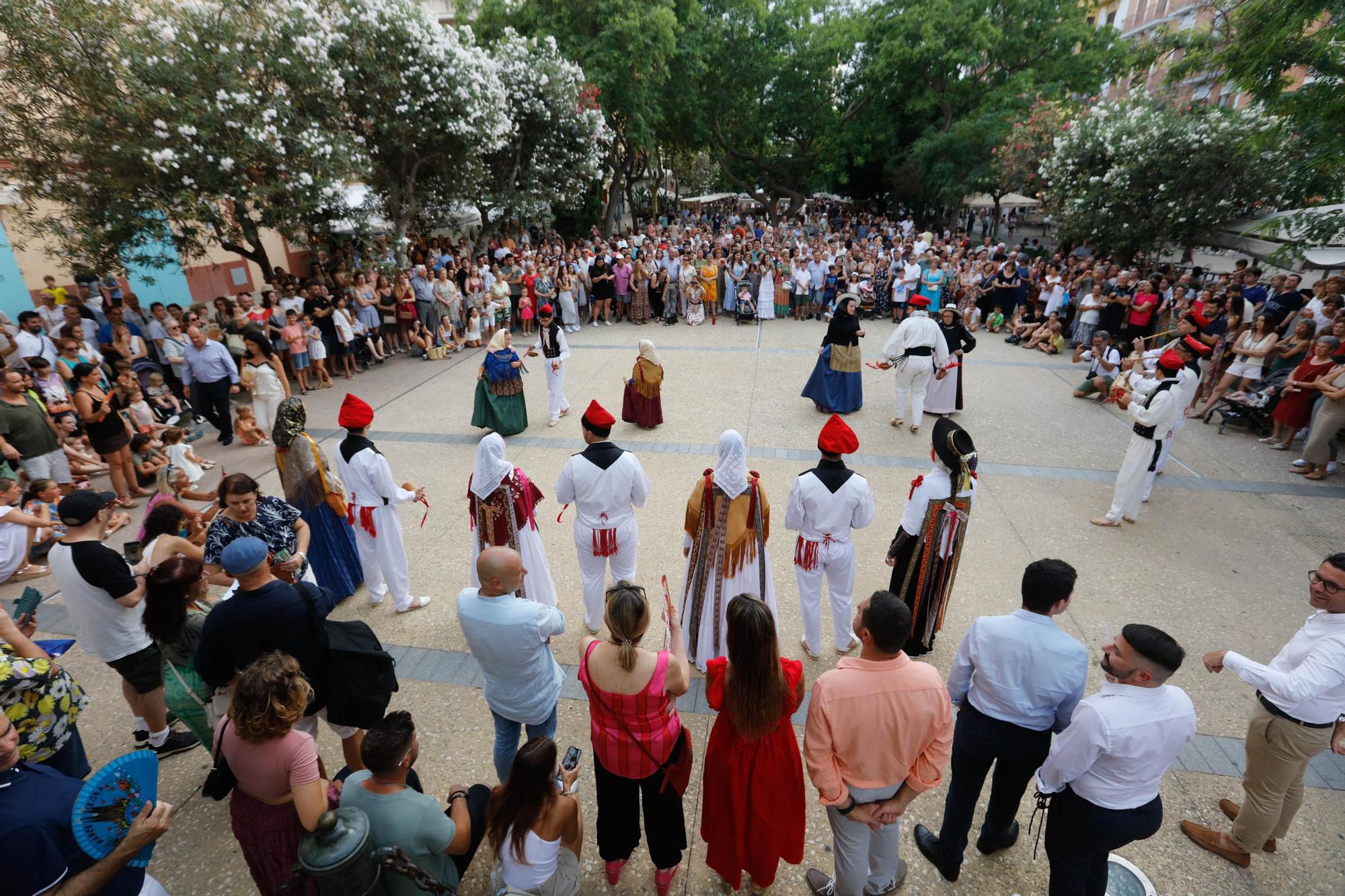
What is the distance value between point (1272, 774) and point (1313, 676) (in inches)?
23.8

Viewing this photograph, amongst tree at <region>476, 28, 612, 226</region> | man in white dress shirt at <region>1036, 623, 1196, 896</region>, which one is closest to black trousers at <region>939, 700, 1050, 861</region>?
man in white dress shirt at <region>1036, 623, 1196, 896</region>

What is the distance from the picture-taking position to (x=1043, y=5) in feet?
75.0

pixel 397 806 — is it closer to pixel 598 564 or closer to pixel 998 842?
pixel 598 564

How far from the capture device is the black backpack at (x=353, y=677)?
308 cm

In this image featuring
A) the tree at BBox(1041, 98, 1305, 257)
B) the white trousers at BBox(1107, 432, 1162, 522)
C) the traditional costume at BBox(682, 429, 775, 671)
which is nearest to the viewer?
the traditional costume at BBox(682, 429, 775, 671)

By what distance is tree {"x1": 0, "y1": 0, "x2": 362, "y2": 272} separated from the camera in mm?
8344

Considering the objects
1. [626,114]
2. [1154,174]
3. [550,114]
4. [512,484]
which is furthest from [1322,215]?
[626,114]

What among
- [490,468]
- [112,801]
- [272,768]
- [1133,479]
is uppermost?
[490,468]

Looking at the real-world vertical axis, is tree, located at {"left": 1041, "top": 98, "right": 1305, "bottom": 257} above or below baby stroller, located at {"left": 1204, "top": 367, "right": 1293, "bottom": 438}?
above

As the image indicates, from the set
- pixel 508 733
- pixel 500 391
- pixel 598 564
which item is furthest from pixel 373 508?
pixel 500 391

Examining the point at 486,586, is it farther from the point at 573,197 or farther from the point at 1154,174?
the point at 573,197

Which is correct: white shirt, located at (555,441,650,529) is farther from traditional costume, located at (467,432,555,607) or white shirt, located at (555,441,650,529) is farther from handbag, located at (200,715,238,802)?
handbag, located at (200,715,238,802)

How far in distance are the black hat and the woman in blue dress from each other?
7569 mm

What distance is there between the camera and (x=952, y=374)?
893 cm
